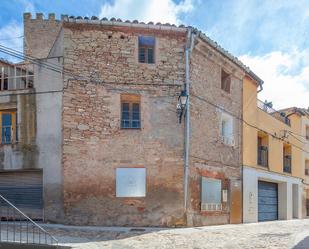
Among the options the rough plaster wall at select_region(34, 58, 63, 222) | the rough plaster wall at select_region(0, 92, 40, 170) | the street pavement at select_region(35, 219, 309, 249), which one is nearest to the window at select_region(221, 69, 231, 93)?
the street pavement at select_region(35, 219, 309, 249)

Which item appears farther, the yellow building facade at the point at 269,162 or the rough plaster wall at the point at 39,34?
the rough plaster wall at the point at 39,34

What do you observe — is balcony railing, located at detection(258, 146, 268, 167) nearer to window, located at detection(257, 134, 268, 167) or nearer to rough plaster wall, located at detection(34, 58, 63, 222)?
window, located at detection(257, 134, 268, 167)

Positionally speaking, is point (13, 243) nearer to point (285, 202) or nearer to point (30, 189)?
point (30, 189)

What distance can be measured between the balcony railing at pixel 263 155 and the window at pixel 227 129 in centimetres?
361

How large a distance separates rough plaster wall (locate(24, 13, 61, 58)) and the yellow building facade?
34.4ft

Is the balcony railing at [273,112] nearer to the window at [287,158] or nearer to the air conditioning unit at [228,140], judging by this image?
the window at [287,158]

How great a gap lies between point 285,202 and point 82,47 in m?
15.0

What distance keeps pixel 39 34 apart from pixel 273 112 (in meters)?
14.0

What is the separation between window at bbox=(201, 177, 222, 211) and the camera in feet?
48.0

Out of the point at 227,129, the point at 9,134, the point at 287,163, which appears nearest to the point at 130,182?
the point at 9,134

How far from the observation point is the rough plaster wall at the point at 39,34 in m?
19.9

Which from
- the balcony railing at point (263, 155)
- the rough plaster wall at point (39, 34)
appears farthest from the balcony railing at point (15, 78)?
the balcony railing at point (263, 155)

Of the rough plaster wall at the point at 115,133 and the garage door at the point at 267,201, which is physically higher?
the rough plaster wall at the point at 115,133

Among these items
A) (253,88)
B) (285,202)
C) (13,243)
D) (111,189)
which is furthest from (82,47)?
(285,202)
